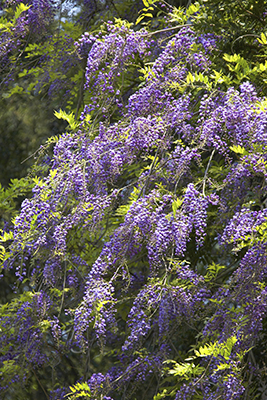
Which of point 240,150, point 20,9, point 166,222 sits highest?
point 20,9

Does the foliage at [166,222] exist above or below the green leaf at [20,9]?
below

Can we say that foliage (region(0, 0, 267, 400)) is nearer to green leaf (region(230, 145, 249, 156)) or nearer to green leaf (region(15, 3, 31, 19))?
green leaf (region(230, 145, 249, 156))

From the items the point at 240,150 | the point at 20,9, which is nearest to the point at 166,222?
the point at 240,150

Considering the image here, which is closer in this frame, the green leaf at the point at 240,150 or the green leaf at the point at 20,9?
the green leaf at the point at 240,150

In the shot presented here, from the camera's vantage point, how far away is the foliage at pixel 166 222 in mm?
2568

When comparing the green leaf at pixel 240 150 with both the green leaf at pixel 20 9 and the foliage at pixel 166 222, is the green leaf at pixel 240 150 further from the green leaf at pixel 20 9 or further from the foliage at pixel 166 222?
the green leaf at pixel 20 9

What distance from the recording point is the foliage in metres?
2.57

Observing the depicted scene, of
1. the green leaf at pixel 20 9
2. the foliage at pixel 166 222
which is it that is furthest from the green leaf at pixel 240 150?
the green leaf at pixel 20 9

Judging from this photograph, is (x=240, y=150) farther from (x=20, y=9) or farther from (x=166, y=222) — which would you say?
(x=20, y=9)

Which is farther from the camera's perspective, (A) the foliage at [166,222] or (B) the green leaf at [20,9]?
(B) the green leaf at [20,9]

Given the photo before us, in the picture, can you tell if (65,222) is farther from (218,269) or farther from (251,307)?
(251,307)

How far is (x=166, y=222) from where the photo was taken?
261 cm

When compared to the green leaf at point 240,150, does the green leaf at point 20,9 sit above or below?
above

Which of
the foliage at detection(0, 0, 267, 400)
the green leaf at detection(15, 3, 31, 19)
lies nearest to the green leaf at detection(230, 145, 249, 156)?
the foliage at detection(0, 0, 267, 400)
